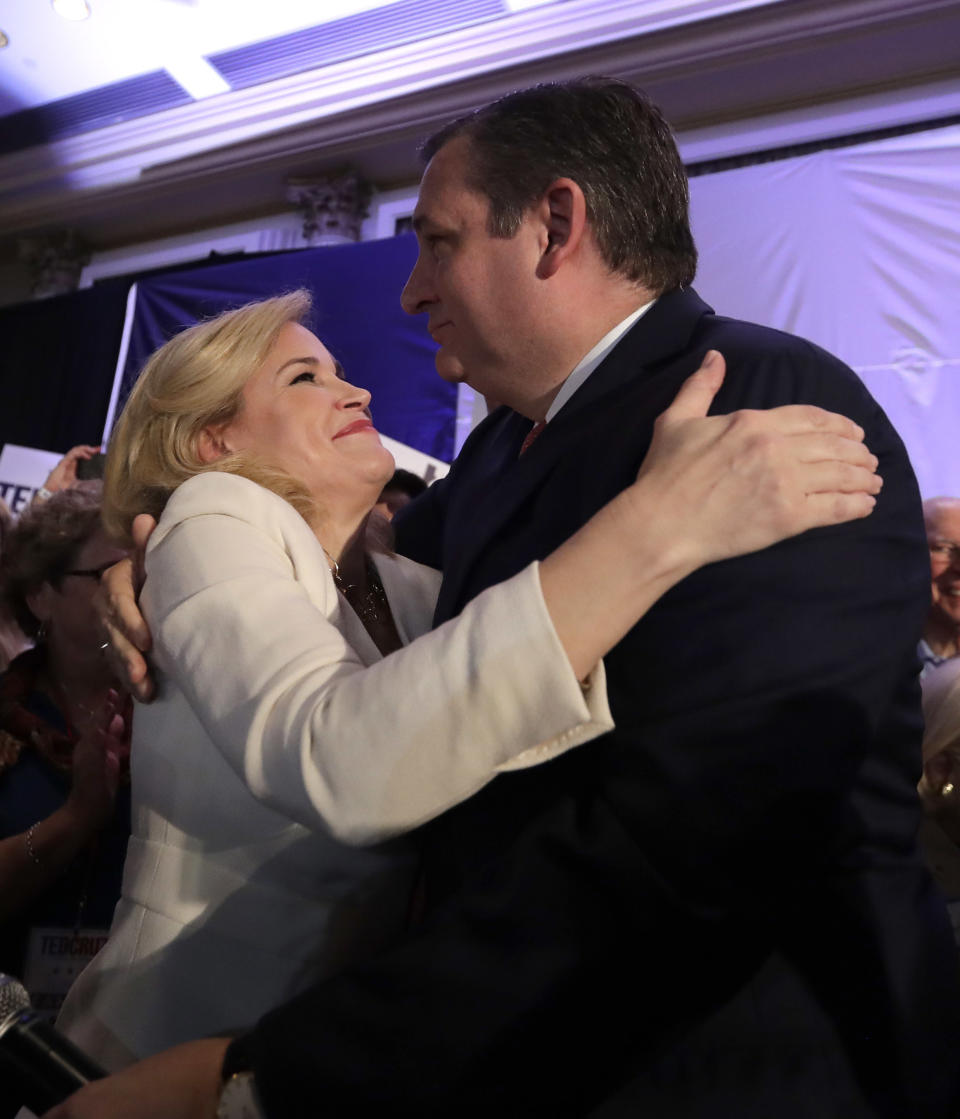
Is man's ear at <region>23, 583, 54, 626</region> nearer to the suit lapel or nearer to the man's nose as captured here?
the man's nose

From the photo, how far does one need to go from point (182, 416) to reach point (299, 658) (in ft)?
2.82

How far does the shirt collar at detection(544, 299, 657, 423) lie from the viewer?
1354 millimetres

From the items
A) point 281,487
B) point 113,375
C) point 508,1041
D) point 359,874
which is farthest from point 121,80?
point 508,1041

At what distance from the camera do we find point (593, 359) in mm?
1406

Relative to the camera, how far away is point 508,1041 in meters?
0.91

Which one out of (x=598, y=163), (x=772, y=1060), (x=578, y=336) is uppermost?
(x=598, y=163)

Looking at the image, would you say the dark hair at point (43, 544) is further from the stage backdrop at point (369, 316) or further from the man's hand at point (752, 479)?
the man's hand at point (752, 479)

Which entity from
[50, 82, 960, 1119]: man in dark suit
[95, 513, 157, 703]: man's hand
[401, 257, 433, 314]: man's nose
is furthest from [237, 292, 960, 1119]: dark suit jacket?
[401, 257, 433, 314]: man's nose

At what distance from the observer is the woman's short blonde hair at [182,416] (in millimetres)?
1711

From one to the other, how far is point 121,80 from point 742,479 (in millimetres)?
6133

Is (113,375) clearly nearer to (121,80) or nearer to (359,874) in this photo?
(121,80)

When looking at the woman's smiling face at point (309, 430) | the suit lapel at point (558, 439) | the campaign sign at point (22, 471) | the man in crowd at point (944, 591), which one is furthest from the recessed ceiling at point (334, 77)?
the suit lapel at point (558, 439)

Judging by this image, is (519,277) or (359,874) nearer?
(359,874)

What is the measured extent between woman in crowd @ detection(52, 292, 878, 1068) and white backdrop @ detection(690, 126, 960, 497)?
2.77 m
